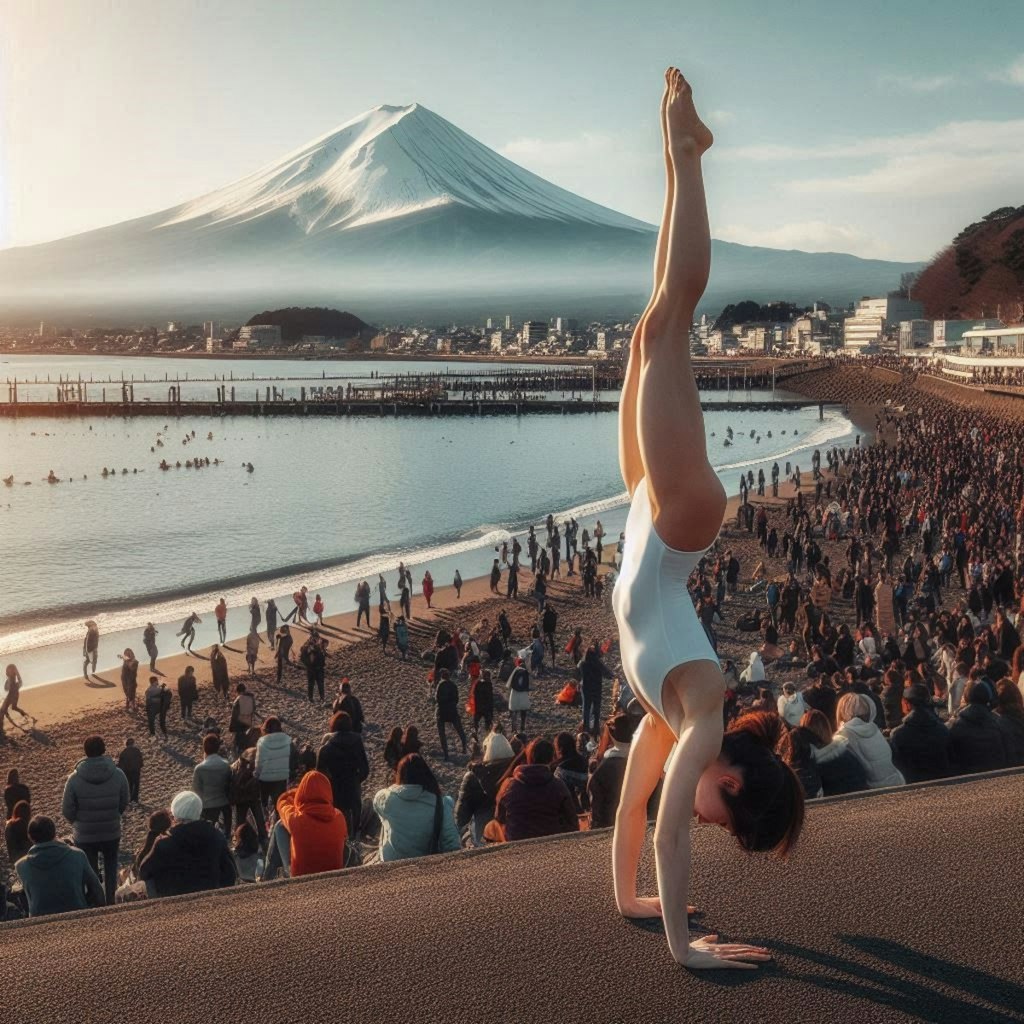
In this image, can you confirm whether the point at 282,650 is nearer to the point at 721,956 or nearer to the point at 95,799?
the point at 95,799

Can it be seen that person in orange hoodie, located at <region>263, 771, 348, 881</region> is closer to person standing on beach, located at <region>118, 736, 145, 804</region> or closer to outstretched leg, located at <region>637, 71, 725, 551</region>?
outstretched leg, located at <region>637, 71, 725, 551</region>

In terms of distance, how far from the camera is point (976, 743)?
4934mm

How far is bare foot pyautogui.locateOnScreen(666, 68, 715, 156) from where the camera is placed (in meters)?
3.02

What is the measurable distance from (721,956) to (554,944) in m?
0.46

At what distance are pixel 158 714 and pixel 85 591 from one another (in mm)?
13056

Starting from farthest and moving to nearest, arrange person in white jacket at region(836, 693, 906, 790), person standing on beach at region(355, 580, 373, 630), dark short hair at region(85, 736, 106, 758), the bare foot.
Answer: person standing on beach at region(355, 580, 373, 630)
dark short hair at region(85, 736, 106, 758)
person in white jacket at region(836, 693, 906, 790)
the bare foot

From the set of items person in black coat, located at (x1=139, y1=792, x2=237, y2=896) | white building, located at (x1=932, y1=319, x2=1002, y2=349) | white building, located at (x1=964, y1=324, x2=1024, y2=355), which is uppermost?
white building, located at (x1=932, y1=319, x2=1002, y2=349)

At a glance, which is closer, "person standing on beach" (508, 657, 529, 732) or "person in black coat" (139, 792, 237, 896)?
"person in black coat" (139, 792, 237, 896)

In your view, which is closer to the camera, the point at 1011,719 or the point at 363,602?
the point at 1011,719

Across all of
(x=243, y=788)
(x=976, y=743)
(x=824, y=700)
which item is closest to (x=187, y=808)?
(x=243, y=788)

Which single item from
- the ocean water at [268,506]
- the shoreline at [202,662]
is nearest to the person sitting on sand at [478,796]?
the shoreline at [202,662]

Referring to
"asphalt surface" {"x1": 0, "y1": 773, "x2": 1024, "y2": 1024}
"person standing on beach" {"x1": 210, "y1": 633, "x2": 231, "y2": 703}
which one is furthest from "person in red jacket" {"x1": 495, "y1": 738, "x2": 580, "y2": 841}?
"person standing on beach" {"x1": 210, "y1": 633, "x2": 231, "y2": 703}

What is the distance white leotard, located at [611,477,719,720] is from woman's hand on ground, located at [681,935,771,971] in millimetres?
620

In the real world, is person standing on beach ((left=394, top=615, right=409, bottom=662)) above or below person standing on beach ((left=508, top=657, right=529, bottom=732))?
below
